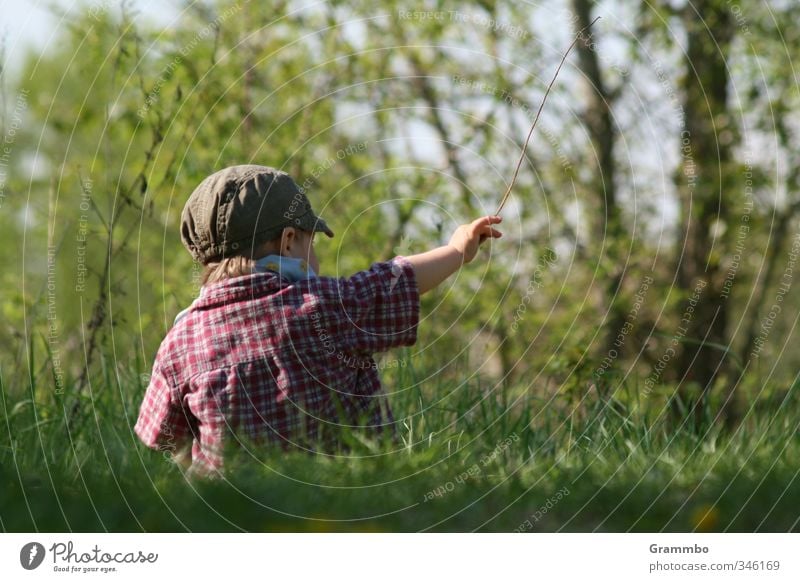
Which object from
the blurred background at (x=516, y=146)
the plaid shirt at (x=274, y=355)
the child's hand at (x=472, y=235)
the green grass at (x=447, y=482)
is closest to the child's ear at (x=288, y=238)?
the plaid shirt at (x=274, y=355)

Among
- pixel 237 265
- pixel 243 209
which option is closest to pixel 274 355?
pixel 237 265

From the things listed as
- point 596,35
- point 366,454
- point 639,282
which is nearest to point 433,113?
point 596,35

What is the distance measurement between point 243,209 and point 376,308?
1.40 ft

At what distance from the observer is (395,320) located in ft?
8.79

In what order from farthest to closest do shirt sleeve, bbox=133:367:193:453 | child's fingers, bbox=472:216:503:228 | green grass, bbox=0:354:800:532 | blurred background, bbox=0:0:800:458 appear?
blurred background, bbox=0:0:800:458, child's fingers, bbox=472:216:503:228, shirt sleeve, bbox=133:367:193:453, green grass, bbox=0:354:800:532

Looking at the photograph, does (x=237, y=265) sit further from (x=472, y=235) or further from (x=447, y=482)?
(x=447, y=482)

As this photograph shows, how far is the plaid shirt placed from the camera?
2.57m

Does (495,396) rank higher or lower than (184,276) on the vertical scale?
lower

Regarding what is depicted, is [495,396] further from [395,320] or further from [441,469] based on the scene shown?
[441,469]

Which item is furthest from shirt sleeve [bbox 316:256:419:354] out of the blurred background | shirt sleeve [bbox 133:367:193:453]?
the blurred background

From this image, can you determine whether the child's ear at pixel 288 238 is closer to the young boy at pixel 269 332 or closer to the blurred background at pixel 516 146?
the young boy at pixel 269 332

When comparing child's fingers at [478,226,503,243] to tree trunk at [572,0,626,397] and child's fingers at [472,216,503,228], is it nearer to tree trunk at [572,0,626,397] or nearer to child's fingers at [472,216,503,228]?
child's fingers at [472,216,503,228]

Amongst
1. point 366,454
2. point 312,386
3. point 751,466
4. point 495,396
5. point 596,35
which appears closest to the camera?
point 751,466
